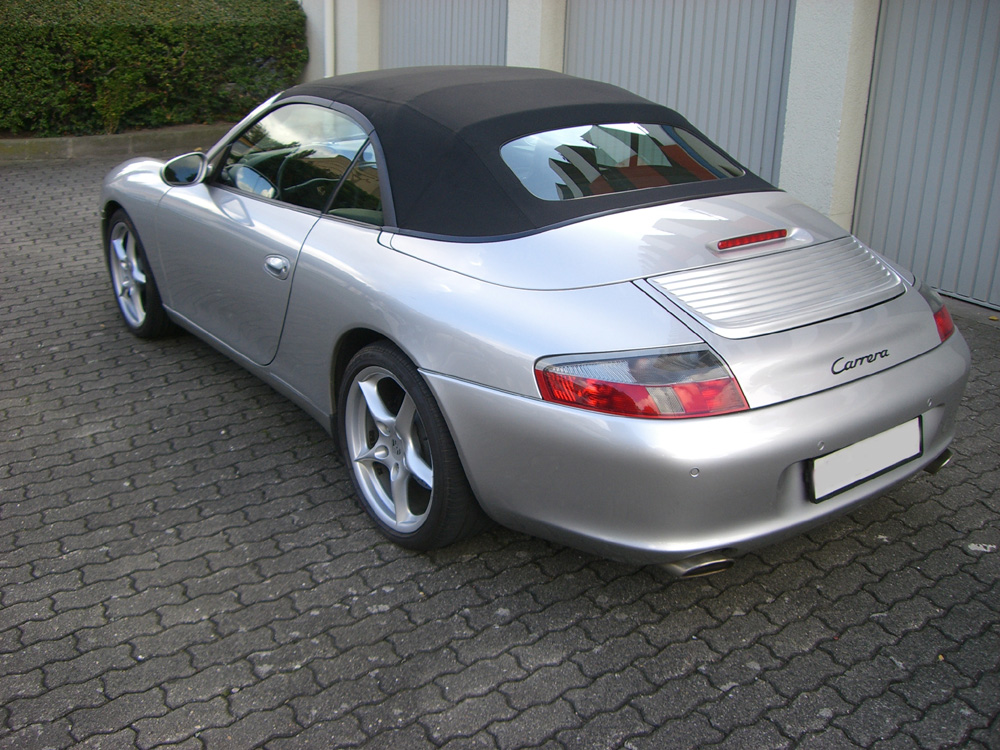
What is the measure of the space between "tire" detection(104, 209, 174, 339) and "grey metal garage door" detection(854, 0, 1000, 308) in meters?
4.56

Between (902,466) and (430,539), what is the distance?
1529 millimetres

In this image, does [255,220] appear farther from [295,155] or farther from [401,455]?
[401,455]

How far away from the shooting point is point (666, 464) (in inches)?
97.7

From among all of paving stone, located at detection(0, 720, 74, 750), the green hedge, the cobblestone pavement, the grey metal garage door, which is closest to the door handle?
the cobblestone pavement

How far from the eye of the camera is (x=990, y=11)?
5.41 metres

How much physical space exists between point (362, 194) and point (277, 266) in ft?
1.58

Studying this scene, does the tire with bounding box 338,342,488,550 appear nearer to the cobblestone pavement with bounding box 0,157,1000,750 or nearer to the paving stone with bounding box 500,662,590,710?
the cobblestone pavement with bounding box 0,157,1000,750

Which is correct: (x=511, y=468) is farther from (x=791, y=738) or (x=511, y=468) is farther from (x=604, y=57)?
(x=604, y=57)

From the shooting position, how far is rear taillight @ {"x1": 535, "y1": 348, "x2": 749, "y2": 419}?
253cm

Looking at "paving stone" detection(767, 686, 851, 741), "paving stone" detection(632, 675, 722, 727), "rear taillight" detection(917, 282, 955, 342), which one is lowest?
"paving stone" detection(632, 675, 722, 727)

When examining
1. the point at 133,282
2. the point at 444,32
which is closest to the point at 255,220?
the point at 133,282

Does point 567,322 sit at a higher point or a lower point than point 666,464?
higher

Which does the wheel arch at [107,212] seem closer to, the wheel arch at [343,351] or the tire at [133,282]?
the tire at [133,282]

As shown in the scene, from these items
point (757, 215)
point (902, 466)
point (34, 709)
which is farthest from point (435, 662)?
point (757, 215)
